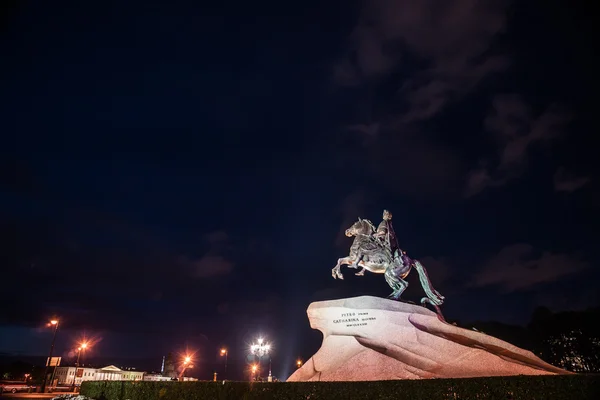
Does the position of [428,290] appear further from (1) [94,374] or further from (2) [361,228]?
(1) [94,374]

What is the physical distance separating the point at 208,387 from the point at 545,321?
44.6m

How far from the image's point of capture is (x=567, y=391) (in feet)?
35.3

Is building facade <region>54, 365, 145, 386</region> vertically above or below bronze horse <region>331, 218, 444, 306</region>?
below

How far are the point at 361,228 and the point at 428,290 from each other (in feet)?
14.3

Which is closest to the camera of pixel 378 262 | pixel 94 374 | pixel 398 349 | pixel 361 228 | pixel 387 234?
pixel 398 349

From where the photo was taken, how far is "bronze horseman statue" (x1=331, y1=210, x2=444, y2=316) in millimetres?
20109

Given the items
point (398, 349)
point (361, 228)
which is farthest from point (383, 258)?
point (398, 349)

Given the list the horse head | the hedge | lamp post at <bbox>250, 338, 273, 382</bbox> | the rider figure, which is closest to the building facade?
lamp post at <bbox>250, 338, 273, 382</bbox>

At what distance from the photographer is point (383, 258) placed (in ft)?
66.1

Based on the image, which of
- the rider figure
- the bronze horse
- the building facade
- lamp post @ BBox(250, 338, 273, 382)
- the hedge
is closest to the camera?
the hedge

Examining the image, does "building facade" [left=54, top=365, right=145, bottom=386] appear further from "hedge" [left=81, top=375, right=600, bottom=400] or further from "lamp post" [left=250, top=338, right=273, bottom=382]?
"hedge" [left=81, top=375, right=600, bottom=400]

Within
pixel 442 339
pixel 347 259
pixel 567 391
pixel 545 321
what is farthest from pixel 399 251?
pixel 545 321

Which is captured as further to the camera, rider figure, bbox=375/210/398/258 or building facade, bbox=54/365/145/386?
building facade, bbox=54/365/145/386

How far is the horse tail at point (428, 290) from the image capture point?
20.3 metres
